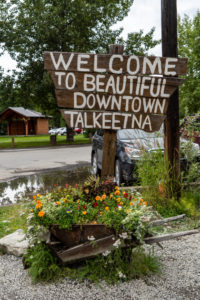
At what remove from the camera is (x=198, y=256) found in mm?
3635

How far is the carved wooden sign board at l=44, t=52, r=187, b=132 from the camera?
149 inches

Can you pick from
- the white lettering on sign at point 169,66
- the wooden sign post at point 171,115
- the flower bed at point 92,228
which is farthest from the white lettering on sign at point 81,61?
the wooden sign post at point 171,115

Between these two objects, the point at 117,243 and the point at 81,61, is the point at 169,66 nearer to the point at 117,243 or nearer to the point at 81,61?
the point at 81,61

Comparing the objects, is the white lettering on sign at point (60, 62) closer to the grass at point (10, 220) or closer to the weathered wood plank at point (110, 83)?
the weathered wood plank at point (110, 83)

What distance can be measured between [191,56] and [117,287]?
27.3 meters

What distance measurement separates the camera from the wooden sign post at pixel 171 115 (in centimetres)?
509

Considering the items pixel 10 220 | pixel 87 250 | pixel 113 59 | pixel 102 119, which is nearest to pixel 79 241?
pixel 87 250

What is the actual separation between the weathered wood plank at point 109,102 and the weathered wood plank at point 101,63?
31 cm

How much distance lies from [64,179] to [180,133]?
4804mm

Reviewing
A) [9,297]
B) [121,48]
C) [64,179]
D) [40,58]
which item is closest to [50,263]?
[9,297]

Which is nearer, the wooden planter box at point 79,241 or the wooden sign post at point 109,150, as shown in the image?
the wooden planter box at point 79,241

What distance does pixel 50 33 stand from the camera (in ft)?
75.2

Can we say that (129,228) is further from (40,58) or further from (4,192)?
(40,58)

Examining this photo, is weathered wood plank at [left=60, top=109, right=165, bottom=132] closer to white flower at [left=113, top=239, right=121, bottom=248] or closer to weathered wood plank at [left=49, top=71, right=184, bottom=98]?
weathered wood plank at [left=49, top=71, right=184, bottom=98]
